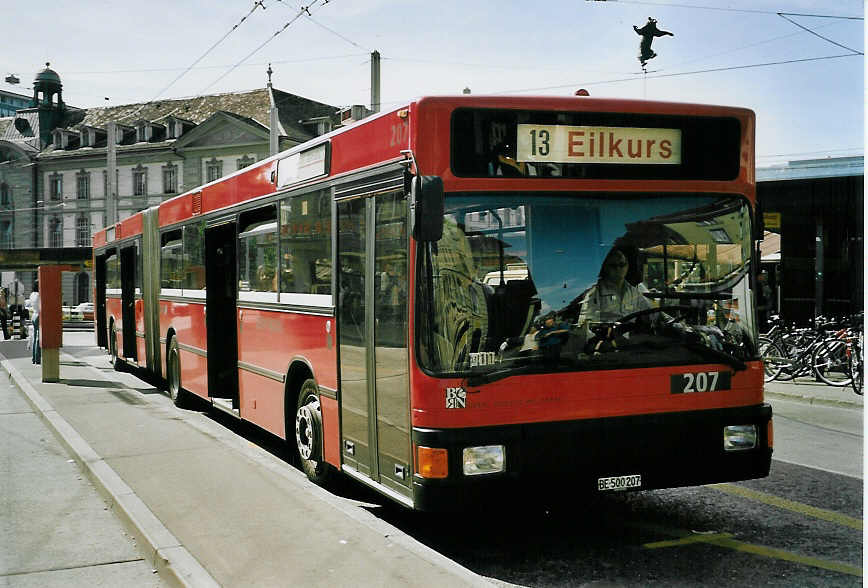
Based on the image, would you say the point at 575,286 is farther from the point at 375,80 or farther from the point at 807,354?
the point at 375,80

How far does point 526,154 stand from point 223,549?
2903 millimetres

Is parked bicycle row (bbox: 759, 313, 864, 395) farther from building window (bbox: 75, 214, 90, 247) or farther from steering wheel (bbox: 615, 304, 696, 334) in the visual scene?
building window (bbox: 75, 214, 90, 247)

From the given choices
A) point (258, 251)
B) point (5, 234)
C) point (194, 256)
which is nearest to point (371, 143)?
point (258, 251)

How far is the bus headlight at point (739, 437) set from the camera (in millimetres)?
6043

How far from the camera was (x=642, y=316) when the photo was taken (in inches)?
231

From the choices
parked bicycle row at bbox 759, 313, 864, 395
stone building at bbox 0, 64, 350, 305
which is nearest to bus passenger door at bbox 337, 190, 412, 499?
parked bicycle row at bbox 759, 313, 864, 395

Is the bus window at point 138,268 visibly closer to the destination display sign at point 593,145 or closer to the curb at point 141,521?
the curb at point 141,521

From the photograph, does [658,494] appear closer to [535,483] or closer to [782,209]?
[535,483]

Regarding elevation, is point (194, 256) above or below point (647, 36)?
below

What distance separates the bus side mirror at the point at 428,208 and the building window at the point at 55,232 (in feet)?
258

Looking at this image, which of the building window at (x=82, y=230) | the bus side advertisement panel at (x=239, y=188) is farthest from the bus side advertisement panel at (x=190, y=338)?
the building window at (x=82, y=230)

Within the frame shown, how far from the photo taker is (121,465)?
8.61m

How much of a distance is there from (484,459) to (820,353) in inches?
485

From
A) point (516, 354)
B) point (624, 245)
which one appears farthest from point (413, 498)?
point (624, 245)
